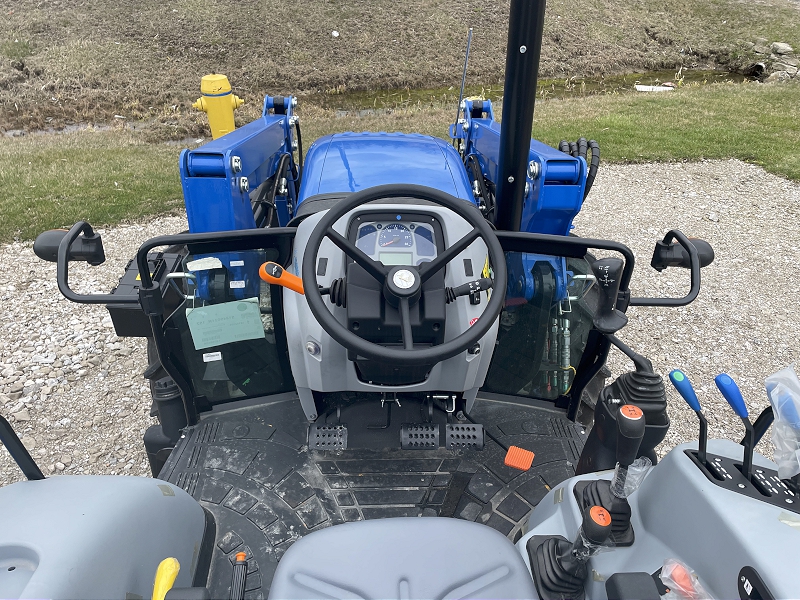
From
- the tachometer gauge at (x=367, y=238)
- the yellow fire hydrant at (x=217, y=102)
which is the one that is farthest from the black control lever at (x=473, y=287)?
the yellow fire hydrant at (x=217, y=102)

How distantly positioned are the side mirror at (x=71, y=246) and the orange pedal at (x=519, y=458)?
1.65m

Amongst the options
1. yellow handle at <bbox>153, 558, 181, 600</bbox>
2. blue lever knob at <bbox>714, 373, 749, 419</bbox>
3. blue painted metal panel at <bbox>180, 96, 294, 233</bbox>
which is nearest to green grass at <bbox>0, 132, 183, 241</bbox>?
blue painted metal panel at <bbox>180, 96, 294, 233</bbox>

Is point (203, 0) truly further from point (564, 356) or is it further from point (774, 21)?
point (564, 356)

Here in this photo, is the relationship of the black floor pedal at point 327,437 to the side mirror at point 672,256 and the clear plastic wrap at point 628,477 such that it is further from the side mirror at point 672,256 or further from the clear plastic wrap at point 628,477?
the side mirror at point 672,256

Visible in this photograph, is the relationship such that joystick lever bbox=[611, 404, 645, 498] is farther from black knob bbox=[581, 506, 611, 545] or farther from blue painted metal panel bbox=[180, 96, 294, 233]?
blue painted metal panel bbox=[180, 96, 294, 233]

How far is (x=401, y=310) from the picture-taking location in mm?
1639

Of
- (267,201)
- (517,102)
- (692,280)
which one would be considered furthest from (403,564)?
(267,201)

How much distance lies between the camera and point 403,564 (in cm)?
124

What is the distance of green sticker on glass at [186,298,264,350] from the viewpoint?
202 centimetres

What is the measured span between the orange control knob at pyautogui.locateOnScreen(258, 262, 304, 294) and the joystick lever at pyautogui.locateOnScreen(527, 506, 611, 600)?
999 mm

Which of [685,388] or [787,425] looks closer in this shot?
[787,425]

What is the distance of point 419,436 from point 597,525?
104cm

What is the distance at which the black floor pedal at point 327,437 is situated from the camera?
220 cm

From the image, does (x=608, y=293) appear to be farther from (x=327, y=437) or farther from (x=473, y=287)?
(x=327, y=437)
